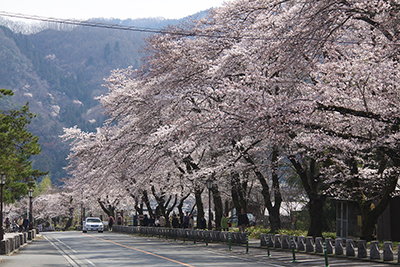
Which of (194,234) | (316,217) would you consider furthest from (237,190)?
(316,217)

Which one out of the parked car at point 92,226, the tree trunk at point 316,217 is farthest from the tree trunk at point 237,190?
the parked car at point 92,226

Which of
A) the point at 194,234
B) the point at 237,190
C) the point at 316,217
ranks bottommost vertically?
the point at 194,234

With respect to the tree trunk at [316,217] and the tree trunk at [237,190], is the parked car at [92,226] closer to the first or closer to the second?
the tree trunk at [237,190]

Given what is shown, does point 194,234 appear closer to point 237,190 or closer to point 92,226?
point 237,190

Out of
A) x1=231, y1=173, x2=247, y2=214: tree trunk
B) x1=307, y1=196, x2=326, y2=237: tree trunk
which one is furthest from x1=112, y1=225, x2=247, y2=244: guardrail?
x1=307, y1=196, x2=326, y2=237: tree trunk

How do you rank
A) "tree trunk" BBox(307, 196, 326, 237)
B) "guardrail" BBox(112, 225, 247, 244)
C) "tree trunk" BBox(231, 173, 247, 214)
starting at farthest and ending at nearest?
"tree trunk" BBox(231, 173, 247, 214) → "guardrail" BBox(112, 225, 247, 244) → "tree trunk" BBox(307, 196, 326, 237)

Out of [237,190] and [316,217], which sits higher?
[237,190]

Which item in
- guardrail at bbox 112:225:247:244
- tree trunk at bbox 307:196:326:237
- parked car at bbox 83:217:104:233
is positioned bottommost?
parked car at bbox 83:217:104:233

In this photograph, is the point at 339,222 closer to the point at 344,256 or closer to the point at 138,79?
the point at 344,256

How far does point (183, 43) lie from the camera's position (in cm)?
2697

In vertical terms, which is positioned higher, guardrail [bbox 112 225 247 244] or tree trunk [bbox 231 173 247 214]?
tree trunk [bbox 231 173 247 214]

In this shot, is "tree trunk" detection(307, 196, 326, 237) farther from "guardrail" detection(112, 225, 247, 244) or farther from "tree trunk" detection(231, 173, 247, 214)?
"tree trunk" detection(231, 173, 247, 214)

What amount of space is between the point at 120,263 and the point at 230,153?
13.2 metres

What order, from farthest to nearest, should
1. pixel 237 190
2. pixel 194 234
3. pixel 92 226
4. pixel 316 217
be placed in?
pixel 92 226
pixel 237 190
pixel 194 234
pixel 316 217
